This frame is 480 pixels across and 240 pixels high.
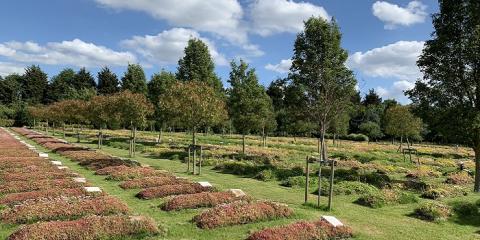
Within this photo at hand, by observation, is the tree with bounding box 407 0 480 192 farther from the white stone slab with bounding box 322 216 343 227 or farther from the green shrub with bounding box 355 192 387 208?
the white stone slab with bounding box 322 216 343 227

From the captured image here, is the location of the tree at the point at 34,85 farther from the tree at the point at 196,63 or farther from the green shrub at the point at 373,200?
the green shrub at the point at 373,200

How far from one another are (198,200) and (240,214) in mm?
2779

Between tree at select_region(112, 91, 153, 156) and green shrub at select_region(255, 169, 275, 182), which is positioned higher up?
tree at select_region(112, 91, 153, 156)

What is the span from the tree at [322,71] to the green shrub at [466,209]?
683 inches

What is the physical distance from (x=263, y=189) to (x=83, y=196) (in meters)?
8.92

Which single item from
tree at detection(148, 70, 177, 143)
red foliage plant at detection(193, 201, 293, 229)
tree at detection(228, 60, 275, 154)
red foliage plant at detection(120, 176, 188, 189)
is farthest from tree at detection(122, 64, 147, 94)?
red foliage plant at detection(193, 201, 293, 229)

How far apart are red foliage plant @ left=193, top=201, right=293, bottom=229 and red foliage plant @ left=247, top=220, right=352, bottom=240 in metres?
1.63

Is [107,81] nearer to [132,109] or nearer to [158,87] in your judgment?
[158,87]

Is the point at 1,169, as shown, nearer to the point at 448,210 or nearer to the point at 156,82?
the point at 448,210

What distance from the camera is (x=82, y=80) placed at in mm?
162625

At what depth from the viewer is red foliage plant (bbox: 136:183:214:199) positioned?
18584 millimetres

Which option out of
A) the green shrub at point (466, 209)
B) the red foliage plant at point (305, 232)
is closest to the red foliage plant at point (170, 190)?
the red foliage plant at point (305, 232)

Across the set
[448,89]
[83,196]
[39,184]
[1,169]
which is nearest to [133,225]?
[83,196]

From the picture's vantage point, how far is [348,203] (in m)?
19.3
